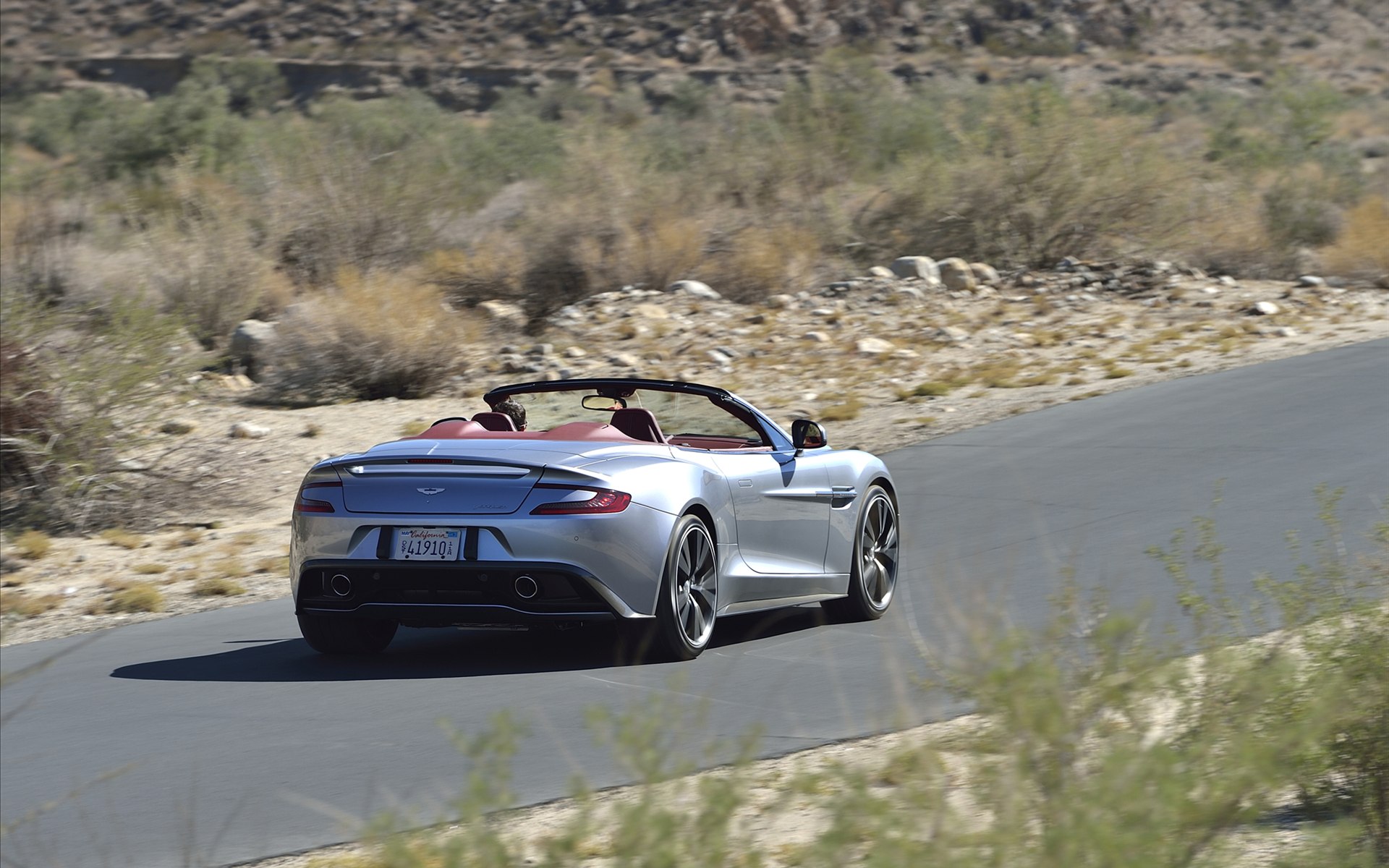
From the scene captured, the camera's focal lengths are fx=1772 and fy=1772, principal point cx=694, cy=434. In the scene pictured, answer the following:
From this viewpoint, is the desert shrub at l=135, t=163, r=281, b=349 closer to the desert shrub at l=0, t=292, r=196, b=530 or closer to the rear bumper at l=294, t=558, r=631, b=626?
the desert shrub at l=0, t=292, r=196, b=530

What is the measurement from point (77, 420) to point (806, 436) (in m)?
8.31

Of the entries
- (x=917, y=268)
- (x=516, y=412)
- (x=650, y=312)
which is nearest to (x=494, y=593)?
(x=516, y=412)

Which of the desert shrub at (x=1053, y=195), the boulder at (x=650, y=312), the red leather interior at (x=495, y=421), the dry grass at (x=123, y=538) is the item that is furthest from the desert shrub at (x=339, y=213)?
the red leather interior at (x=495, y=421)

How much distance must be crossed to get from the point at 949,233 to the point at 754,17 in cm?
4907

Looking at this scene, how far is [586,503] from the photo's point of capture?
26.4ft

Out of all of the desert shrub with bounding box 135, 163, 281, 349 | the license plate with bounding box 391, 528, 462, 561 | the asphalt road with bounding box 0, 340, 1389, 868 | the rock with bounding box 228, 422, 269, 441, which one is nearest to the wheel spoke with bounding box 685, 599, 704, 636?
the asphalt road with bounding box 0, 340, 1389, 868

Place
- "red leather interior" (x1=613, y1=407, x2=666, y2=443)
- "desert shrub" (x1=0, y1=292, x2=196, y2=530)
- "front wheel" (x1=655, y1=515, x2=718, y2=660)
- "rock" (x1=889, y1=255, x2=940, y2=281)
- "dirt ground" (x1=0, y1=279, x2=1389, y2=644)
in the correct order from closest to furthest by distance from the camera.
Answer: "front wheel" (x1=655, y1=515, x2=718, y2=660), "red leather interior" (x1=613, y1=407, x2=666, y2=443), "dirt ground" (x1=0, y1=279, x2=1389, y2=644), "desert shrub" (x1=0, y1=292, x2=196, y2=530), "rock" (x1=889, y1=255, x2=940, y2=281)

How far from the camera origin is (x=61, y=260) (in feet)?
78.8

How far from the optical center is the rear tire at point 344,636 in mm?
9219

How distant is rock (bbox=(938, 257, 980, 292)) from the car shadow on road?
16.6 m

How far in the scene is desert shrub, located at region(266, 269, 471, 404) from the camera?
21.0 m

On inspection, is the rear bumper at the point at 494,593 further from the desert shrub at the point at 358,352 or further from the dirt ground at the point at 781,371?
the desert shrub at the point at 358,352

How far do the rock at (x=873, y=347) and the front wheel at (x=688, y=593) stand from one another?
46.5ft

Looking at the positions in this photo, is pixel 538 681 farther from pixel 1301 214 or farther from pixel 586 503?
pixel 1301 214
